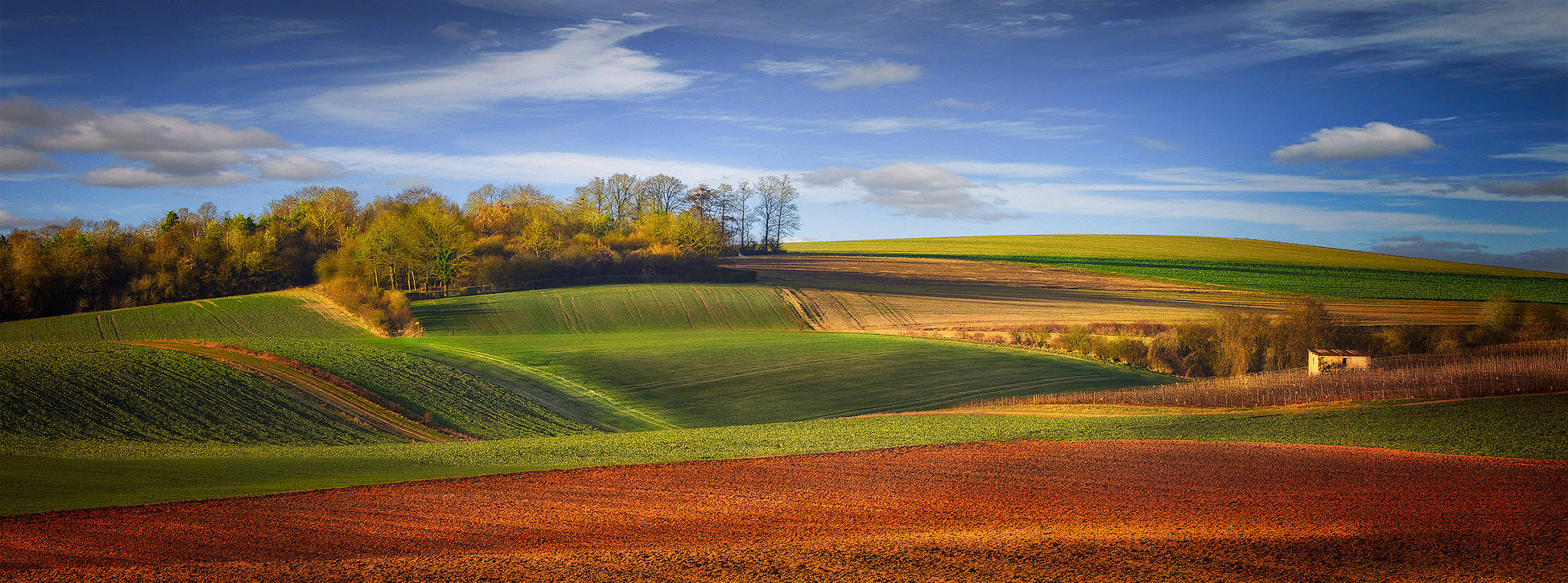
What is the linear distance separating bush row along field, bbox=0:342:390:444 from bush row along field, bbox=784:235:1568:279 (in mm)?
76965

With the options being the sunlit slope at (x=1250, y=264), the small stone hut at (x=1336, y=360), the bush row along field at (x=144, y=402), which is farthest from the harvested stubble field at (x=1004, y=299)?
the bush row along field at (x=144, y=402)

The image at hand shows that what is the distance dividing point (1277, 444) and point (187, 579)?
20.6m

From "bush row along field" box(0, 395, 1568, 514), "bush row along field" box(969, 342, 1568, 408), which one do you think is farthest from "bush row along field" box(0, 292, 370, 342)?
"bush row along field" box(969, 342, 1568, 408)

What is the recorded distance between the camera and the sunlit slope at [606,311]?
164 feet

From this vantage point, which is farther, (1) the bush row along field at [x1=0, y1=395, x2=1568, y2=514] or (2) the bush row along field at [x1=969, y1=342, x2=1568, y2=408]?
(2) the bush row along field at [x1=969, y1=342, x2=1568, y2=408]

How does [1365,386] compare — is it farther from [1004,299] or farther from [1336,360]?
[1004,299]

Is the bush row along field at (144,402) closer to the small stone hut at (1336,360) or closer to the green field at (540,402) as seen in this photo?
the green field at (540,402)

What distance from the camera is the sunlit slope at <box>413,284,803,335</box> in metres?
50.1

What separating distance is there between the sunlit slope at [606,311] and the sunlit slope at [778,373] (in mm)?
5190

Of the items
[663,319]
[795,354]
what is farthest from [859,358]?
[663,319]

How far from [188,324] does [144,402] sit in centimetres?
3000

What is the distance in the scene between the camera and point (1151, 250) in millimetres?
97938

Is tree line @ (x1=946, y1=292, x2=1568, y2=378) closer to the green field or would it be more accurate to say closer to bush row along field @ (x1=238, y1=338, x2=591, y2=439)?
the green field

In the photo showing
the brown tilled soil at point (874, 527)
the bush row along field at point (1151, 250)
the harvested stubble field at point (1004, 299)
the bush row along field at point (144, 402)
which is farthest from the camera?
the bush row along field at point (1151, 250)
